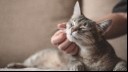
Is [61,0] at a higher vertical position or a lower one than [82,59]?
higher

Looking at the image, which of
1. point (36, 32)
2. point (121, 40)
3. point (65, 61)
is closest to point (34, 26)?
point (36, 32)

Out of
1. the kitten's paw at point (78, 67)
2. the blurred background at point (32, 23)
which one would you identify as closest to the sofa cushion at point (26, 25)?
the blurred background at point (32, 23)

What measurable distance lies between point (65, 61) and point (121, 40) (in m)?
0.16

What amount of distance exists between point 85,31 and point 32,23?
6.9 inches

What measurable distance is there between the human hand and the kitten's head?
22mm

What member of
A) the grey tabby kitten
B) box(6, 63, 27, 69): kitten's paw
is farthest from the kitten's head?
box(6, 63, 27, 69): kitten's paw

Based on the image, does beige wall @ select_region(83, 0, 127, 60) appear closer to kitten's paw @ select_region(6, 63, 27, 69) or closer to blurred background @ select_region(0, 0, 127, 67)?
blurred background @ select_region(0, 0, 127, 67)

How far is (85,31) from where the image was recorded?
85 centimetres

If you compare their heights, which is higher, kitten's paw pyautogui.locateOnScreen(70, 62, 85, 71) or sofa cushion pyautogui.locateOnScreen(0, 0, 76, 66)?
sofa cushion pyautogui.locateOnScreen(0, 0, 76, 66)

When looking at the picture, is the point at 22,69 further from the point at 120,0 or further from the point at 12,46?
the point at 120,0

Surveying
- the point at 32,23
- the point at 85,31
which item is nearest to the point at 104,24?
the point at 85,31

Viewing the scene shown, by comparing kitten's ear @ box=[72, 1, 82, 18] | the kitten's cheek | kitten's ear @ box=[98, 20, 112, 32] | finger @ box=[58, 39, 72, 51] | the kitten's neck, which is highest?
kitten's ear @ box=[72, 1, 82, 18]

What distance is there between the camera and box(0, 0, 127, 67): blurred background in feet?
3.07

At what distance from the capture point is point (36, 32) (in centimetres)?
95
